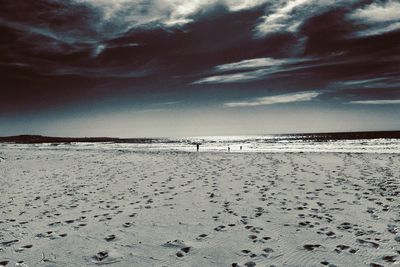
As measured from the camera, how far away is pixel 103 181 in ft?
51.1

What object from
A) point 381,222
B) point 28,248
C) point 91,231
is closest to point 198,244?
point 91,231

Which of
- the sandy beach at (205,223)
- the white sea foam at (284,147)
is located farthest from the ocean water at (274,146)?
the sandy beach at (205,223)

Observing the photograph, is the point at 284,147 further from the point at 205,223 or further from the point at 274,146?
the point at 205,223

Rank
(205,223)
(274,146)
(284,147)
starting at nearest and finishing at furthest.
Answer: (205,223) → (284,147) → (274,146)

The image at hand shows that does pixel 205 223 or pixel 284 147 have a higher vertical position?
pixel 284 147

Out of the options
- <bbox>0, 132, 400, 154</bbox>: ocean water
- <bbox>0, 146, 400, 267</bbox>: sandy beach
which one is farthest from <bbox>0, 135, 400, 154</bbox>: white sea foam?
<bbox>0, 146, 400, 267</bbox>: sandy beach

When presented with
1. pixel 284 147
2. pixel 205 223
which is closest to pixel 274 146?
pixel 284 147

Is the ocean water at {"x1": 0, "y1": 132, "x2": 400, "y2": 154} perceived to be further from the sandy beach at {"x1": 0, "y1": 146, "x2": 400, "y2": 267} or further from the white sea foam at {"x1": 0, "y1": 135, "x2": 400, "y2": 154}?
the sandy beach at {"x1": 0, "y1": 146, "x2": 400, "y2": 267}

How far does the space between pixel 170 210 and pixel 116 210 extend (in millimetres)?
1725

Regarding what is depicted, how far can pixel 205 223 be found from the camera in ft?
27.1

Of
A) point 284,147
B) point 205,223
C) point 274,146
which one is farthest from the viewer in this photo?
point 274,146

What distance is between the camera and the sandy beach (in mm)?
6078

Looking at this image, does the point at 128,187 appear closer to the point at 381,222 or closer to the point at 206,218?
the point at 206,218

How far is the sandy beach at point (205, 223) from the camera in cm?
608
